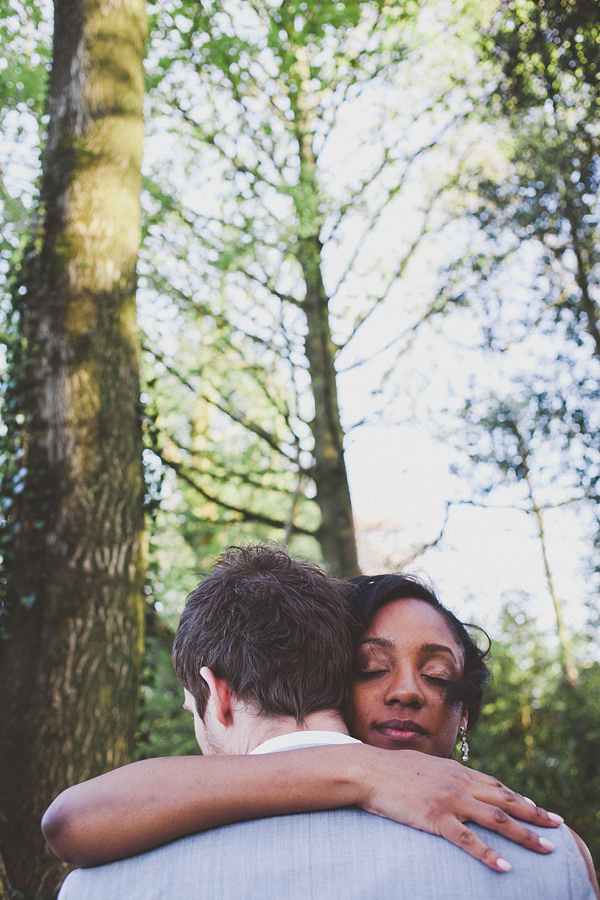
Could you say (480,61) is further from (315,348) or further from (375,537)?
(375,537)

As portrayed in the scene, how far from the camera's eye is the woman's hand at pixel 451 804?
1406 millimetres

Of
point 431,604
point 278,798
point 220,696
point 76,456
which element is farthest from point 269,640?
point 76,456

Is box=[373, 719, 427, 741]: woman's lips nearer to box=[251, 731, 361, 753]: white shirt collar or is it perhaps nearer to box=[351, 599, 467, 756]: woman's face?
box=[351, 599, 467, 756]: woman's face

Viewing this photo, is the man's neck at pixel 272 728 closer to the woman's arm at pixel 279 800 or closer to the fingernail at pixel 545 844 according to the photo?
the woman's arm at pixel 279 800

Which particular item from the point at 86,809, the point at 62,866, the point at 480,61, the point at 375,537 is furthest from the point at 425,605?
the point at 375,537

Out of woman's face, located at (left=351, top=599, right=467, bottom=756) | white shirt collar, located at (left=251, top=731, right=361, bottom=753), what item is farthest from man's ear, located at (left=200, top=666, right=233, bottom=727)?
woman's face, located at (left=351, top=599, right=467, bottom=756)

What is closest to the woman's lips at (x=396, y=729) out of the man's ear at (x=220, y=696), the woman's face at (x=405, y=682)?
the woman's face at (x=405, y=682)

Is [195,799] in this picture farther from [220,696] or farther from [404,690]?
[404,690]

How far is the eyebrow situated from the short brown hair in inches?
8.5

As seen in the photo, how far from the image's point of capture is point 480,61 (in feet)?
24.2

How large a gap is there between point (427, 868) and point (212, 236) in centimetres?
792

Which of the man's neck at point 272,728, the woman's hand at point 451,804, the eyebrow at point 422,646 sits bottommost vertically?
the woman's hand at point 451,804

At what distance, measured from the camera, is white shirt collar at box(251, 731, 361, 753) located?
5.55 feet

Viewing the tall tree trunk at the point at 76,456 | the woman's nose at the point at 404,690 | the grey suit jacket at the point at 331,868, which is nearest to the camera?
the grey suit jacket at the point at 331,868
